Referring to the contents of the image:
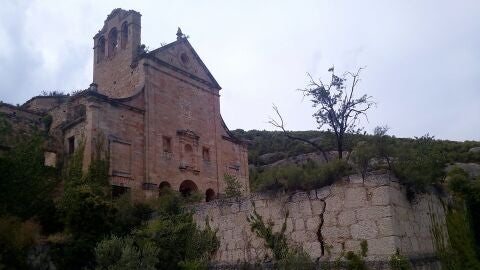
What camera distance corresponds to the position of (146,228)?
13859 millimetres

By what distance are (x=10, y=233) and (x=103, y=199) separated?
326 cm

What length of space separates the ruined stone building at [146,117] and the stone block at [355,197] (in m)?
11.4

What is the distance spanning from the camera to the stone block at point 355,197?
31.8 ft

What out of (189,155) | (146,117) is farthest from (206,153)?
(146,117)

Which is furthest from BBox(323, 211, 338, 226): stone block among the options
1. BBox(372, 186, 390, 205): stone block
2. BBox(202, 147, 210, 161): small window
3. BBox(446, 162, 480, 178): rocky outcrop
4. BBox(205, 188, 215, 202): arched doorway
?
BBox(446, 162, 480, 178): rocky outcrop

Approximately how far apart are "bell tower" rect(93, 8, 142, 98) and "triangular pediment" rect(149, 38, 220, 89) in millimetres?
1374

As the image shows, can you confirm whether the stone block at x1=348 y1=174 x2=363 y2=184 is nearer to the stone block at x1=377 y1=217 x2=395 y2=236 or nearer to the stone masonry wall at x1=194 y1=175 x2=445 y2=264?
the stone masonry wall at x1=194 y1=175 x2=445 y2=264

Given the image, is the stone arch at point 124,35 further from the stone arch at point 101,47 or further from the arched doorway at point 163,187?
the arched doorway at point 163,187

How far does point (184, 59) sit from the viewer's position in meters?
24.2

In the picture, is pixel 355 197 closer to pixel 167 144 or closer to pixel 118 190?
pixel 118 190

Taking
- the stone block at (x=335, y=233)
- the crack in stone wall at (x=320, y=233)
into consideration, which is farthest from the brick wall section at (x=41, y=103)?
the stone block at (x=335, y=233)

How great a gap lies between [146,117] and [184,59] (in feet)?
16.6

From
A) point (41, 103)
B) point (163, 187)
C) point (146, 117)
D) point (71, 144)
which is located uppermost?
point (41, 103)

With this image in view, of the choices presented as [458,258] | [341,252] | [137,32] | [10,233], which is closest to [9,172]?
[10,233]
